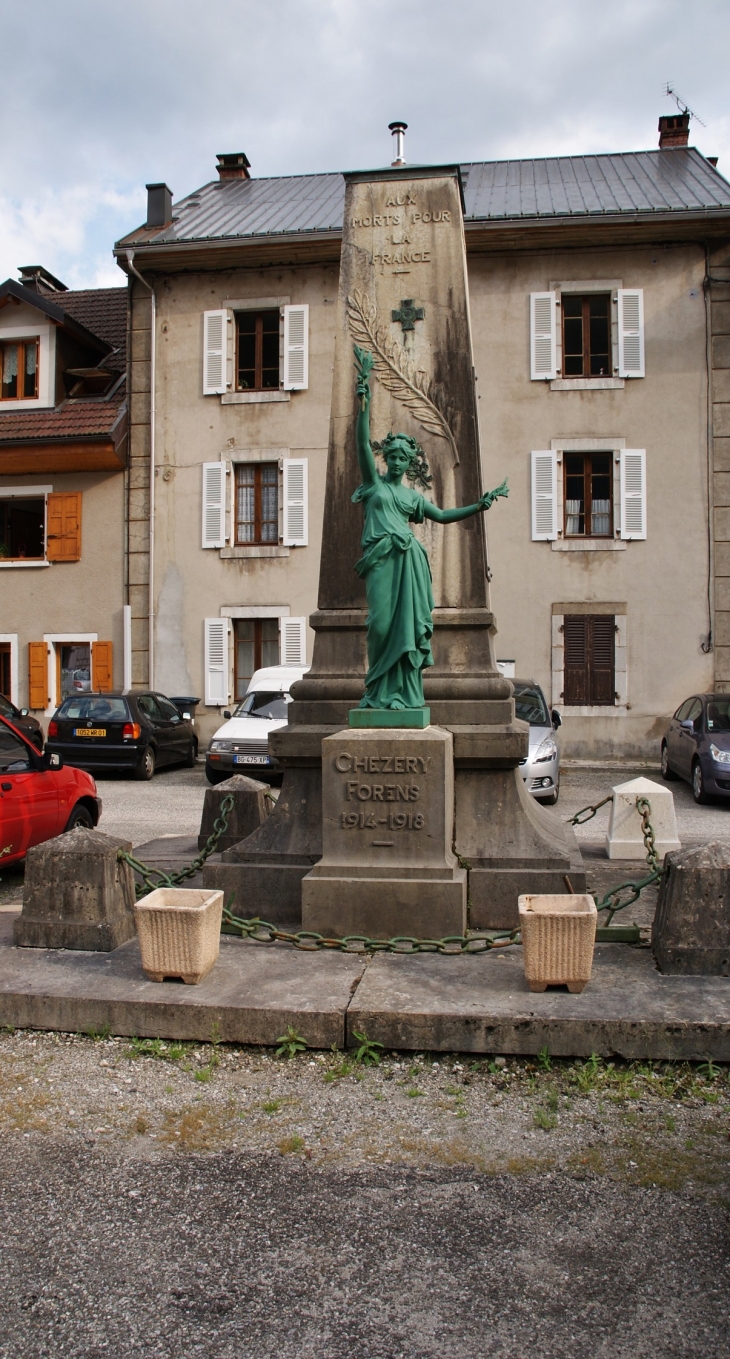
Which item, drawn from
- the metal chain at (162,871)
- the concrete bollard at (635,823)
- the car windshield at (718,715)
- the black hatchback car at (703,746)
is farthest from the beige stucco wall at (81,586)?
the metal chain at (162,871)

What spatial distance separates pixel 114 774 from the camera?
1652 centimetres

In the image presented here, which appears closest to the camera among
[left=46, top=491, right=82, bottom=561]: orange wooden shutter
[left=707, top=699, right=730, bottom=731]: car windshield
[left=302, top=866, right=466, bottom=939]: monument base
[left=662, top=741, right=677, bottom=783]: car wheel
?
[left=302, top=866, right=466, bottom=939]: monument base

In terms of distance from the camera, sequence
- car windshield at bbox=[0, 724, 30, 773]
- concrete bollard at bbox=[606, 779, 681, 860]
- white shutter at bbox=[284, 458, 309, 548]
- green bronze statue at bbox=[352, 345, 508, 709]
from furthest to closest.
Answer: white shutter at bbox=[284, 458, 309, 548], concrete bollard at bbox=[606, 779, 681, 860], car windshield at bbox=[0, 724, 30, 773], green bronze statue at bbox=[352, 345, 508, 709]

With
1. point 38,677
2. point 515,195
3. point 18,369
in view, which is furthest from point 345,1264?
point 18,369

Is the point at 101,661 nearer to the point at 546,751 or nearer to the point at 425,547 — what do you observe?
the point at 546,751

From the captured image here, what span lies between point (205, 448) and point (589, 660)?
831 centimetres

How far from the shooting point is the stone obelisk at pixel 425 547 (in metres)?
5.93

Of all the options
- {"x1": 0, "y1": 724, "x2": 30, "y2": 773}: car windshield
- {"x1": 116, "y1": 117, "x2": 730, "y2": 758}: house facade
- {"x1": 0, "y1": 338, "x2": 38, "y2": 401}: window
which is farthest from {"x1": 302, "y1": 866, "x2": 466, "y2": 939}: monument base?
{"x1": 0, "y1": 338, "x2": 38, "y2": 401}: window

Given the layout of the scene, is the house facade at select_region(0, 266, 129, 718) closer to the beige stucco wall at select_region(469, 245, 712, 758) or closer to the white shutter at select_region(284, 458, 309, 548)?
the white shutter at select_region(284, 458, 309, 548)

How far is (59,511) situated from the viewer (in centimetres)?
2077

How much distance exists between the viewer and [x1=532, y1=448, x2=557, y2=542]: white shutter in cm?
1908

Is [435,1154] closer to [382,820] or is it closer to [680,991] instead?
[680,991]

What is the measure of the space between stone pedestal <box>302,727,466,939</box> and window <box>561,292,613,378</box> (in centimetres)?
1556

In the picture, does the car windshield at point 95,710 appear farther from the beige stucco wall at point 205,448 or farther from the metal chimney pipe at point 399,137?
the metal chimney pipe at point 399,137
